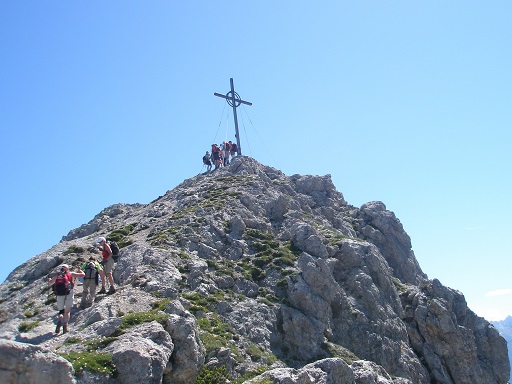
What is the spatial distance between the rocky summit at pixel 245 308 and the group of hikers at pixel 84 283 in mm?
798

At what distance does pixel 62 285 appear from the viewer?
79.5 ft

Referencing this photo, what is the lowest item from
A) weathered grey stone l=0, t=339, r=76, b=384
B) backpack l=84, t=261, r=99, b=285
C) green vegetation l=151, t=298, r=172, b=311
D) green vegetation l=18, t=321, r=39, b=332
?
weathered grey stone l=0, t=339, r=76, b=384

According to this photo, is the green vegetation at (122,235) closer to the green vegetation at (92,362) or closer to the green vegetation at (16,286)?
the green vegetation at (16,286)

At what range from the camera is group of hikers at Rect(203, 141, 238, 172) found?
199 ft

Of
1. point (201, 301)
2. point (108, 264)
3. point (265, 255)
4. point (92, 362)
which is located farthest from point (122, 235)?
point (92, 362)

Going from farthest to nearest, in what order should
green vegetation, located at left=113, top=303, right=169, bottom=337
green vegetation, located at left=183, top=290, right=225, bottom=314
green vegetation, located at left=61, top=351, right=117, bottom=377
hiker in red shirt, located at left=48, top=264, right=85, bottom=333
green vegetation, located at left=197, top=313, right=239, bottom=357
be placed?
green vegetation, located at left=183, top=290, right=225, bottom=314 < green vegetation, located at left=197, top=313, right=239, bottom=357 < hiker in red shirt, located at left=48, top=264, right=85, bottom=333 < green vegetation, located at left=113, top=303, right=169, bottom=337 < green vegetation, located at left=61, top=351, right=117, bottom=377

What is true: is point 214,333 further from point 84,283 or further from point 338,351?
point 338,351

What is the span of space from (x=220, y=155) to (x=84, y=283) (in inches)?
1408

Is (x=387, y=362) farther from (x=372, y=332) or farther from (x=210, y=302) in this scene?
(x=210, y=302)

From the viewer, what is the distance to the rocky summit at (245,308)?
21.3 metres

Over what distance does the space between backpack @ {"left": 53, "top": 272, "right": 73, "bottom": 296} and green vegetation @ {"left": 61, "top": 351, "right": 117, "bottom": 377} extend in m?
5.21

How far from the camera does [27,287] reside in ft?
105

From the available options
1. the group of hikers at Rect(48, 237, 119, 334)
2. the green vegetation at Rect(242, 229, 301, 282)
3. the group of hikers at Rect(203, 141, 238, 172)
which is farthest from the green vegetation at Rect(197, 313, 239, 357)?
the group of hikers at Rect(203, 141, 238, 172)

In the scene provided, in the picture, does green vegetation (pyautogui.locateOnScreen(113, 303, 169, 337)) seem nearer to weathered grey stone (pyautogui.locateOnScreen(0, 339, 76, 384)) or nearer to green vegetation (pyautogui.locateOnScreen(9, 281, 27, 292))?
weathered grey stone (pyautogui.locateOnScreen(0, 339, 76, 384))
